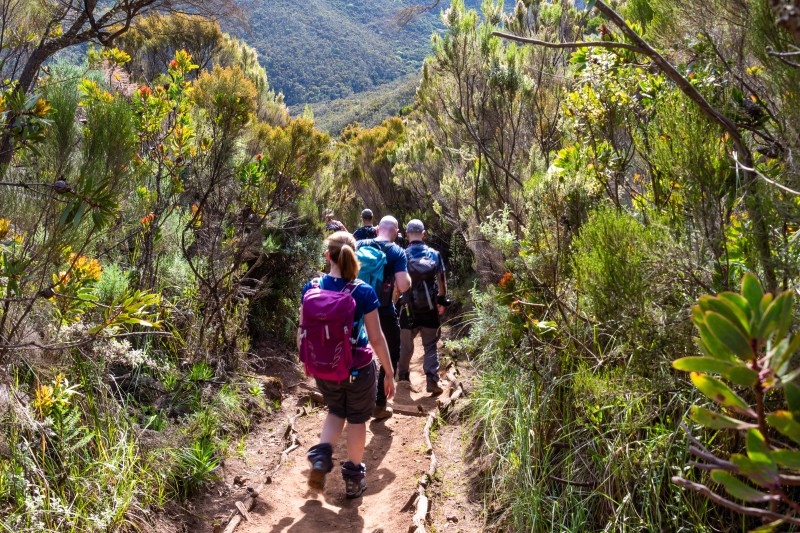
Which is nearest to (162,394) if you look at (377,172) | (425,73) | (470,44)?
(470,44)

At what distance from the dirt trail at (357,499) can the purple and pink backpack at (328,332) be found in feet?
3.29

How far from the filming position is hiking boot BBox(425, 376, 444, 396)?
6.75 meters

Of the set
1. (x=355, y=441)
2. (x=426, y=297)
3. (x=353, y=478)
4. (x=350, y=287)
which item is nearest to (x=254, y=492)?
(x=353, y=478)

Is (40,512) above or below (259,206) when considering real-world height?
below

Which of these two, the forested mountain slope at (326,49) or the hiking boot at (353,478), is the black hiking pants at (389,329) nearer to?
the hiking boot at (353,478)

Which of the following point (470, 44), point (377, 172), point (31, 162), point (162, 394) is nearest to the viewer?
point (31, 162)

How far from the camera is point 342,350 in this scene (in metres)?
4.01

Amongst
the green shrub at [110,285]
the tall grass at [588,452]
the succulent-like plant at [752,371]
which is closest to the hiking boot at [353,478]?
the tall grass at [588,452]

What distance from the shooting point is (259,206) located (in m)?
7.01

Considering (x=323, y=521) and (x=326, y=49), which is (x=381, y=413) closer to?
(x=323, y=521)

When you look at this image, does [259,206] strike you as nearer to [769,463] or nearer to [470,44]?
[470,44]

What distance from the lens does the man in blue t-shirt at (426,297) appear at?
261 inches

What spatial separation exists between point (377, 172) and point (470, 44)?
7.62 metres

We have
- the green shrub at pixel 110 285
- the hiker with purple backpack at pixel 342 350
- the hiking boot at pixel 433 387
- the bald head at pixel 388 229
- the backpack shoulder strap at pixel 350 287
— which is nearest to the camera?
the hiker with purple backpack at pixel 342 350
